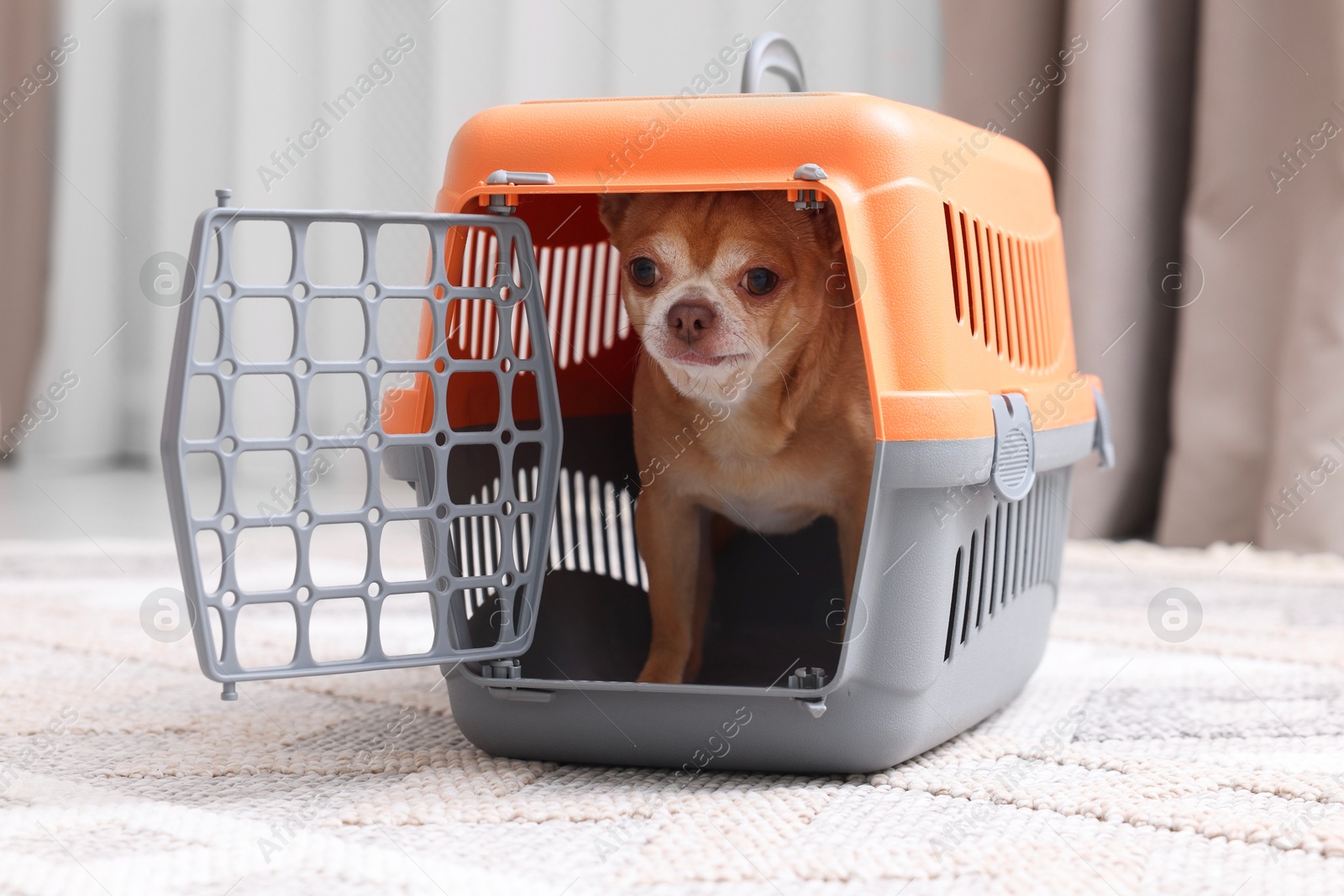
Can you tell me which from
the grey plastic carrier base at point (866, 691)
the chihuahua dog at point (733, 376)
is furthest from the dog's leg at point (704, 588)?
the grey plastic carrier base at point (866, 691)

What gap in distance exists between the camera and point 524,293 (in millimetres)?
1114

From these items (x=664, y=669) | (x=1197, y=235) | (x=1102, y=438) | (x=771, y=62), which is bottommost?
(x=664, y=669)

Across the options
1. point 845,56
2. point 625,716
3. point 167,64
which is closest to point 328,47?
point 167,64

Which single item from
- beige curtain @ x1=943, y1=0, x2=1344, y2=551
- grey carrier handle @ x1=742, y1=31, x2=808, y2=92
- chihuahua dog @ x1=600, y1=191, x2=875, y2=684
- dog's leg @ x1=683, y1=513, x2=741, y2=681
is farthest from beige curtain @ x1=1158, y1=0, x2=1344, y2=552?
chihuahua dog @ x1=600, y1=191, x2=875, y2=684

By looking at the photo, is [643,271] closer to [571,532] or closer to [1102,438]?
[571,532]

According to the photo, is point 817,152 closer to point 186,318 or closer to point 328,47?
point 186,318

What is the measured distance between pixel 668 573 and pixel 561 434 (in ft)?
0.97

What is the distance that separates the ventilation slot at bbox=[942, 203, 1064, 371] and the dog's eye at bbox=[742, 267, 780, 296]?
0.75ft

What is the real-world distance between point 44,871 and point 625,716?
1.49 ft

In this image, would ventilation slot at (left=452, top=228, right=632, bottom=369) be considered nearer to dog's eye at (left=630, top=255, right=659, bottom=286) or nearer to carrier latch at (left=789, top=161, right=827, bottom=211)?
dog's eye at (left=630, top=255, right=659, bottom=286)

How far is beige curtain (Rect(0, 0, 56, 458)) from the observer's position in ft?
13.2

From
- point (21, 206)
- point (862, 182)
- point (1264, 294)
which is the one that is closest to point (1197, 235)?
point (1264, 294)

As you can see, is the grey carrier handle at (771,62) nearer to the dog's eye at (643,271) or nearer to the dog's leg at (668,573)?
the dog's eye at (643,271)

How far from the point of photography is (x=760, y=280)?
1.29 metres
